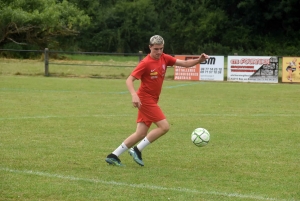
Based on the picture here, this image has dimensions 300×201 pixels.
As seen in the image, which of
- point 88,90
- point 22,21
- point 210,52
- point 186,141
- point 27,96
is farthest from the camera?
point 210,52

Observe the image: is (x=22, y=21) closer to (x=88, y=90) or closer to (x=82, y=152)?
(x=88, y=90)

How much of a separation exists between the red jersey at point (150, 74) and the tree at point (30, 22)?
31.4m

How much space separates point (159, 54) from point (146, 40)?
57.1 m

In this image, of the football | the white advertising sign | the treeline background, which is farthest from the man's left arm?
the treeline background

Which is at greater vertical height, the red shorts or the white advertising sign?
the red shorts

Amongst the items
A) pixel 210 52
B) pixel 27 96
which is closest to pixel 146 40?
pixel 210 52

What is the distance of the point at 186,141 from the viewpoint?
1038 cm

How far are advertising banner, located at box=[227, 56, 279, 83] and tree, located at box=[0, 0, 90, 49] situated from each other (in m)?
16.3

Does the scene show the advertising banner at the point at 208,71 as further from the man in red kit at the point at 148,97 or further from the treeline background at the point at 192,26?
the treeline background at the point at 192,26

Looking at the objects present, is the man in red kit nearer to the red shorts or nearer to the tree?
the red shorts

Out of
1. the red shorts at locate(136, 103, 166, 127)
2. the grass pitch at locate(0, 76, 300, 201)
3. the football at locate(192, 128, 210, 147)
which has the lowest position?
the grass pitch at locate(0, 76, 300, 201)

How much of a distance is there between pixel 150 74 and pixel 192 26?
56.3 m

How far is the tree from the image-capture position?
127 feet

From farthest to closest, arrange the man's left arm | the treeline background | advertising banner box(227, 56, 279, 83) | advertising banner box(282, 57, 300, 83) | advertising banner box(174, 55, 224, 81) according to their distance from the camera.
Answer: the treeline background → advertising banner box(174, 55, 224, 81) → advertising banner box(227, 56, 279, 83) → advertising banner box(282, 57, 300, 83) → the man's left arm
